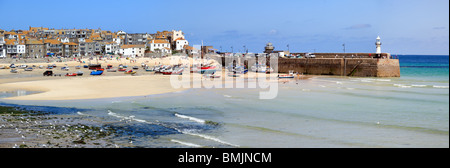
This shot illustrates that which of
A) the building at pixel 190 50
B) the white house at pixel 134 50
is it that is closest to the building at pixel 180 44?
the building at pixel 190 50

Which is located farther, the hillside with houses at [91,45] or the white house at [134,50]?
the white house at [134,50]

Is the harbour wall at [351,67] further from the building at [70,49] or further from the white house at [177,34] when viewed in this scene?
the white house at [177,34]

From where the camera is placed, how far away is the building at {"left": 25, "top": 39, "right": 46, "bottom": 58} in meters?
105

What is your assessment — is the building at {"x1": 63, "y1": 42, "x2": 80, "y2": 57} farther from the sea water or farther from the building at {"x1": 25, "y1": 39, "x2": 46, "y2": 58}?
the sea water

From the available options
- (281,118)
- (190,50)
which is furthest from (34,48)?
(281,118)

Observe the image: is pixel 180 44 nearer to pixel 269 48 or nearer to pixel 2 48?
pixel 2 48

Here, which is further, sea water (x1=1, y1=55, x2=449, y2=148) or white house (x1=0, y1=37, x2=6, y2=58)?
white house (x1=0, y1=37, x2=6, y2=58)

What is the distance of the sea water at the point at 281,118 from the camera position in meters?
15.0

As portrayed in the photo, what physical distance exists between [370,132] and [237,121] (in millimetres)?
5547

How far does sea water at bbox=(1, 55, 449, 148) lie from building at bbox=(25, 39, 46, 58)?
85.5m

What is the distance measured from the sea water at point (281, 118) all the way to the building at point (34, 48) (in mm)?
85541

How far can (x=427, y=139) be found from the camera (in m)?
15.5

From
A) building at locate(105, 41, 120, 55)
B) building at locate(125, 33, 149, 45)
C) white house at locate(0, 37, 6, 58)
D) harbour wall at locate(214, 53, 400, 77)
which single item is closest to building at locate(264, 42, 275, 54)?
harbour wall at locate(214, 53, 400, 77)
